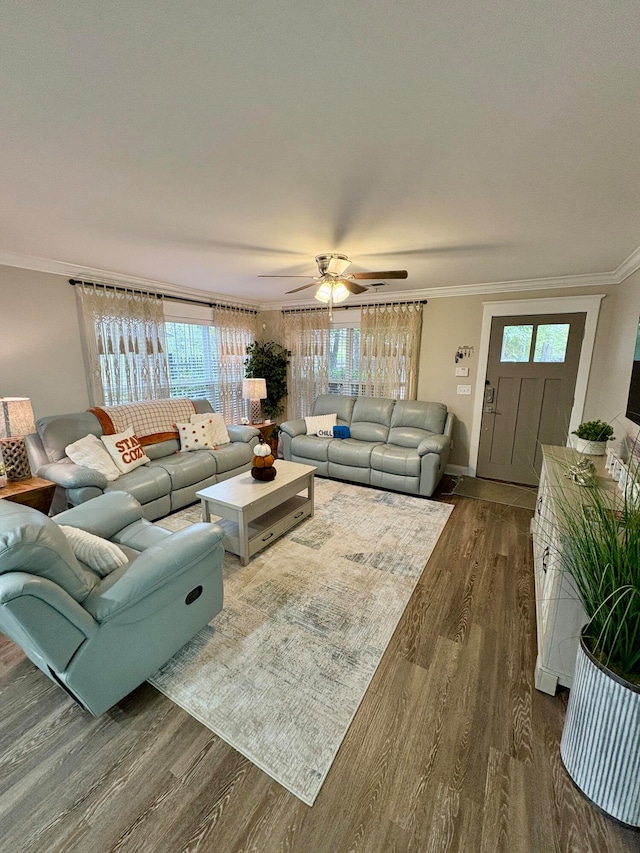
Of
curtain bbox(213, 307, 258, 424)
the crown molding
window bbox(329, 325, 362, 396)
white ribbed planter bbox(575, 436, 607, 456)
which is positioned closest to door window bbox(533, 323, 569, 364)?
the crown molding

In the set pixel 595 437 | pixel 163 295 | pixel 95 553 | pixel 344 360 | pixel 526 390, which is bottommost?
pixel 95 553

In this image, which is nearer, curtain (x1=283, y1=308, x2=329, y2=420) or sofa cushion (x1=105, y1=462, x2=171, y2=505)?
sofa cushion (x1=105, y1=462, x2=171, y2=505)

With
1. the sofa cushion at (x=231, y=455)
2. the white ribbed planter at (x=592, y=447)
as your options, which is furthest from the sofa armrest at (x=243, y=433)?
the white ribbed planter at (x=592, y=447)

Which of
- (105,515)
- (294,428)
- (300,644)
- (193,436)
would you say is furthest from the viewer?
(294,428)

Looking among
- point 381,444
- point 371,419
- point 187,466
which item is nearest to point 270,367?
point 371,419

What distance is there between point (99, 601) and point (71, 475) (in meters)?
1.79

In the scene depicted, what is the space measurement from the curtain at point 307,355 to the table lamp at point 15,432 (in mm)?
3511

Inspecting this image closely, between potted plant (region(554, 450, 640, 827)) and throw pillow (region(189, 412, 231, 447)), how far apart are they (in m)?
3.56

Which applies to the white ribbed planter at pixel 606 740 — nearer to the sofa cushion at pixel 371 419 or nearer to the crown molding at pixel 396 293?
the crown molding at pixel 396 293

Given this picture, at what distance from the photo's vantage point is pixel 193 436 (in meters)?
3.93

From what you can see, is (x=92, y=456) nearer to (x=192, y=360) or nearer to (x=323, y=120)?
(x=192, y=360)

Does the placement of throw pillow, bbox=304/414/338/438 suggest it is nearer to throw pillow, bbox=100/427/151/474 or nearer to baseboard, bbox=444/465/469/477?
baseboard, bbox=444/465/469/477

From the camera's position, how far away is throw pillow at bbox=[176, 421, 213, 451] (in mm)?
3900

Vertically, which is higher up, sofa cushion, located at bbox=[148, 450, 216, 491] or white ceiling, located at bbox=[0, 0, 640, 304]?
white ceiling, located at bbox=[0, 0, 640, 304]
